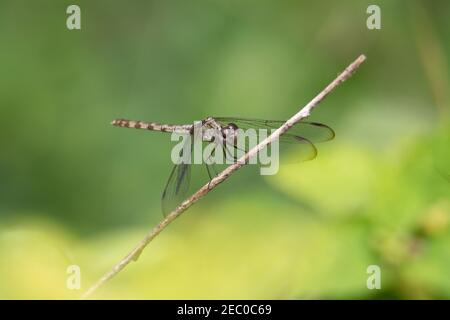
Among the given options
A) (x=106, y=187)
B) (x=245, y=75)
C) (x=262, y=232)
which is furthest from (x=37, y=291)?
(x=245, y=75)

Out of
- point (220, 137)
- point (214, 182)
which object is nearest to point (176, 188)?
point (220, 137)

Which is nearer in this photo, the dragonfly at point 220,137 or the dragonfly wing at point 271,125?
the dragonfly at point 220,137

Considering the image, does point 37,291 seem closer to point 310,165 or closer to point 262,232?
point 262,232

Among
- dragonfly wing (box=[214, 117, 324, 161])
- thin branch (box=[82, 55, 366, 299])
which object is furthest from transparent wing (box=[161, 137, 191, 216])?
thin branch (box=[82, 55, 366, 299])

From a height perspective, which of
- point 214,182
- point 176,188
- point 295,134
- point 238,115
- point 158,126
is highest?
point 238,115

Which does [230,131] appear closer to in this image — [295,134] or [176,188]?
[295,134]

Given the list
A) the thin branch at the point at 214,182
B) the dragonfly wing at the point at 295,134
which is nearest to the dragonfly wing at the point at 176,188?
the dragonfly wing at the point at 295,134

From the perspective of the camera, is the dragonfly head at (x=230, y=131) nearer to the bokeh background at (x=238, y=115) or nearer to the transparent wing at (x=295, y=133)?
the transparent wing at (x=295, y=133)

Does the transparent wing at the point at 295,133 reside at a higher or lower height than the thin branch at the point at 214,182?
higher
